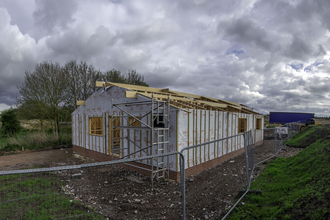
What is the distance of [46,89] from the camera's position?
18.7 metres

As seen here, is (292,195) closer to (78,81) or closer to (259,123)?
(259,123)

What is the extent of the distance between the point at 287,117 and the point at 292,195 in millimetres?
35917

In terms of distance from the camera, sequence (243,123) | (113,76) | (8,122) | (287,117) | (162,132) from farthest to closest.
A: (287,117) < (113,76) < (8,122) < (243,123) < (162,132)

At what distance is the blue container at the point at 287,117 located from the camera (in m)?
34.5

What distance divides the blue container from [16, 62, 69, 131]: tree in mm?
35797

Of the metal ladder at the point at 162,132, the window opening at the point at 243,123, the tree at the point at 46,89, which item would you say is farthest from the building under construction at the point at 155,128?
the tree at the point at 46,89

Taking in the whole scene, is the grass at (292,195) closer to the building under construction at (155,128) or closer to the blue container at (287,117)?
the building under construction at (155,128)

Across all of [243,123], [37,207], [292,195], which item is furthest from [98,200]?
[243,123]

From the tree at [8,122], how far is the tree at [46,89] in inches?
56.8

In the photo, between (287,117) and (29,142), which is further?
(287,117)

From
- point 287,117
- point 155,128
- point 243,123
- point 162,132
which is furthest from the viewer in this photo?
point 287,117

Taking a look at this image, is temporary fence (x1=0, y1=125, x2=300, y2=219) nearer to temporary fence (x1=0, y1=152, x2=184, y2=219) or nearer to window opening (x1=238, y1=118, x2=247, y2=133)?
temporary fence (x1=0, y1=152, x2=184, y2=219)

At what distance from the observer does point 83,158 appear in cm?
1220

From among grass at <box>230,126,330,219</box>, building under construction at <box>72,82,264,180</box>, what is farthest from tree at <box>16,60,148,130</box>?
grass at <box>230,126,330,219</box>
